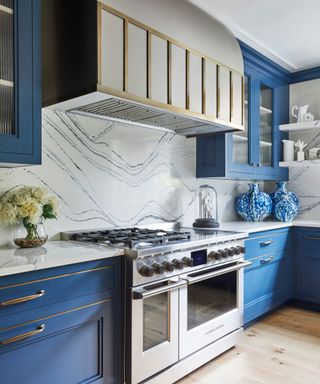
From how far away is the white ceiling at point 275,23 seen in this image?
246 centimetres

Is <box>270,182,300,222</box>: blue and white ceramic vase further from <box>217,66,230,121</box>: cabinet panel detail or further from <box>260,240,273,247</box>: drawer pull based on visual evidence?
<box>217,66,230,121</box>: cabinet panel detail

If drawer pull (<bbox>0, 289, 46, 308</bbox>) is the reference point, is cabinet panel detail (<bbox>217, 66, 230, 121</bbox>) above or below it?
above

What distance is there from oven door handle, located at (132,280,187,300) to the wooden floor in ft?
2.06

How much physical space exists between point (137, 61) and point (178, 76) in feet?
1.21

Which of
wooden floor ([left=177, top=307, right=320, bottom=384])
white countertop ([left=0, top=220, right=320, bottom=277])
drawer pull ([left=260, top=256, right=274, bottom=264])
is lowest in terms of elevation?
wooden floor ([left=177, top=307, right=320, bottom=384])

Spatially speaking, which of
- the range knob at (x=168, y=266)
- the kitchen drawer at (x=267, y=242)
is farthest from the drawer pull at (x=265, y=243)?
the range knob at (x=168, y=266)

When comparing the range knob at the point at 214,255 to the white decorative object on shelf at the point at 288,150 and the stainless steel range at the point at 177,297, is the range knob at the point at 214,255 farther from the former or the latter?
the white decorative object on shelf at the point at 288,150

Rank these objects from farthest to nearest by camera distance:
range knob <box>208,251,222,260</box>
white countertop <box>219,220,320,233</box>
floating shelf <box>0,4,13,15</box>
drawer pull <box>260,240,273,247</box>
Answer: drawer pull <box>260,240,273,247</box> < white countertop <box>219,220,320,233</box> < range knob <box>208,251,222,260</box> < floating shelf <box>0,4,13,15</box>

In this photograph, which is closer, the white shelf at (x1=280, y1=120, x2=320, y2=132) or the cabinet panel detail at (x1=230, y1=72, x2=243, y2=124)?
the cabinet panel detail at (x1=230, y1=72, x2=243, y2=124)

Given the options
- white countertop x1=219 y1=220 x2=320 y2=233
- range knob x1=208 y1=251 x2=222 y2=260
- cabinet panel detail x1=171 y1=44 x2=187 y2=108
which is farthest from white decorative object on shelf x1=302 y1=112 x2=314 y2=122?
range knob x1=208 y1=251 x2=222 y2=260

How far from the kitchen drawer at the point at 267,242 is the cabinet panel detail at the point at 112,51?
1.63 metres

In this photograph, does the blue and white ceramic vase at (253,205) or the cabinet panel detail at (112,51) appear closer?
the cabinet panel detail at (112,51)

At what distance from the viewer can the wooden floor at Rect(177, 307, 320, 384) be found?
213 centimetres

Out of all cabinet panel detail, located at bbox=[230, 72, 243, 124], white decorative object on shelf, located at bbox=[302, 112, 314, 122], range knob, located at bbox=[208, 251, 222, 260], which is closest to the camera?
range knob, located at bbox=[208, 251, 222, 260]
